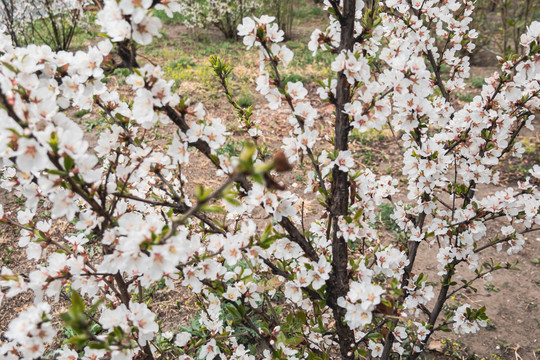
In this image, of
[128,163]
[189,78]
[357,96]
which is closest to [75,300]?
[128,163]

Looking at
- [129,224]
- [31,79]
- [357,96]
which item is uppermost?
[31,79]

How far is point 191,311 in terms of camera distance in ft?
10.4

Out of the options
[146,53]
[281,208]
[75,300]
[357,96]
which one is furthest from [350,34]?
[146,53]

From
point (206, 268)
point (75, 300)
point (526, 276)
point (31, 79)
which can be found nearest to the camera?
point (75, 300)

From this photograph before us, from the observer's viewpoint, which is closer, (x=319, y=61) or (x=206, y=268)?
(x=206, y=268)

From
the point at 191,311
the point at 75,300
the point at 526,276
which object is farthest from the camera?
the point at 526,276

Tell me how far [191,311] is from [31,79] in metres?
2.62

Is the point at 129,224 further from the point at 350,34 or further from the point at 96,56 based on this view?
the point at 350,34

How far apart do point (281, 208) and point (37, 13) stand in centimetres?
954

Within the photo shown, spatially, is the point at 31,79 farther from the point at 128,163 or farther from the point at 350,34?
the point at 350,34

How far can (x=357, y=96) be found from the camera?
1.47m

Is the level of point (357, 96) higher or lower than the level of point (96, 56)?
lower

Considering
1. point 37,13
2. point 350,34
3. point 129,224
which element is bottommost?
point 129,224

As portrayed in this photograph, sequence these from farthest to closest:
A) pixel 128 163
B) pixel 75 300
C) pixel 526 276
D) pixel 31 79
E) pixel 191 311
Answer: pixel 526 276 < pixel 191 311 < pixel 128 163 < pixel 31 79 < pixel 75 300
